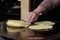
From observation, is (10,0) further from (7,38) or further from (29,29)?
(7,38)

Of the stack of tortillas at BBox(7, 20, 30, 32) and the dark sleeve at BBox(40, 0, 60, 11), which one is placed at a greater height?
the dark sleeve at BBox(40, 0, 60, 11)

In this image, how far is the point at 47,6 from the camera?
1355 mm

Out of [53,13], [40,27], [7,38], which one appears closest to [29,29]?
[40,27]

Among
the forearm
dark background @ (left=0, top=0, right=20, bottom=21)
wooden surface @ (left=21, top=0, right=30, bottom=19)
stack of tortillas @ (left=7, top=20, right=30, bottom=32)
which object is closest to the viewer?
stack of tortillas @ (left=7, top=20, right=30, bottom=32)

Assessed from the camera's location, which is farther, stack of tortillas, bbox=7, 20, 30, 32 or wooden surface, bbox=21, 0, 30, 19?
wooden surface, bbox=21, 0, 30, 19

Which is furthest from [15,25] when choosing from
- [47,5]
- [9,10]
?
[9,10]

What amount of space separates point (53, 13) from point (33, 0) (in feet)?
0.90

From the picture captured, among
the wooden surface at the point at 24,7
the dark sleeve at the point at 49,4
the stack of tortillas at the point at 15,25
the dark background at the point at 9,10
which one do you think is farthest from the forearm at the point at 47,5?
the dark background at the point at 9,10

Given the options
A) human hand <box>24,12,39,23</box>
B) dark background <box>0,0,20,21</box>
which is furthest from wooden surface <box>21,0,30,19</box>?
human hand <box>24,12,39,23</box>

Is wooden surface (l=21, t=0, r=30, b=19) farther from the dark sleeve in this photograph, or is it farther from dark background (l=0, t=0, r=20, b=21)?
the dark sleeve

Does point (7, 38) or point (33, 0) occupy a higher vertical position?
point (33, 0)

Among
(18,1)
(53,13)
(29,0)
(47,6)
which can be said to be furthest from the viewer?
(18,1)

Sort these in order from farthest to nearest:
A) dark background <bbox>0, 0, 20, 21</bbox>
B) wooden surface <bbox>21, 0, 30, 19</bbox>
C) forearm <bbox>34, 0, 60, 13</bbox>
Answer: dark background <bbox>0, 0, 20, 21</bbox> < wooden surface <bbox>21, 0, 30, 19</bbox> < forearm <bbox>34, 0, 60, 13</bbox>

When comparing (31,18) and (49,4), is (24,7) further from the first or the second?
(31,18)
